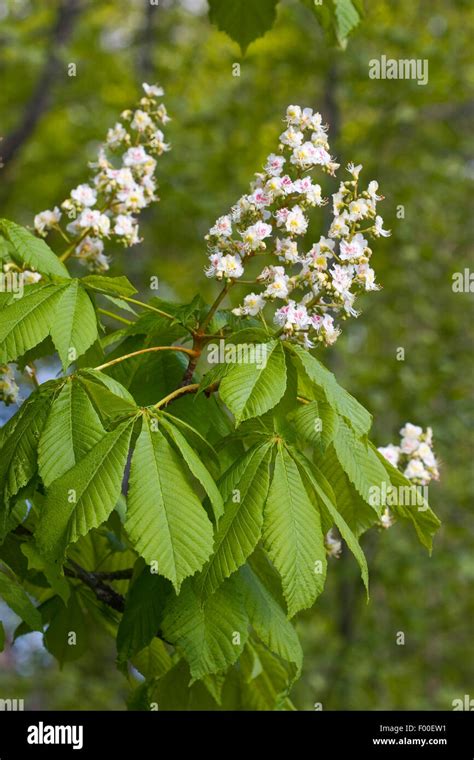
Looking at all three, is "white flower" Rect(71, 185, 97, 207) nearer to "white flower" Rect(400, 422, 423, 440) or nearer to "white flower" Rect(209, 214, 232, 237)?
"white flower" Rect(209, 214, 232, 237)

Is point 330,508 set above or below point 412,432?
below

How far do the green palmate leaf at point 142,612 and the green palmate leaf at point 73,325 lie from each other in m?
0.49

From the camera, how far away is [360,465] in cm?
188

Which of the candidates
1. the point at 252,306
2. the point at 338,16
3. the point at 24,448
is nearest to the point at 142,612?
the point at 24,448

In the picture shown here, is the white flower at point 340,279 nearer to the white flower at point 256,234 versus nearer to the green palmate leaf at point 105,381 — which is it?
the white flower at point 256,234

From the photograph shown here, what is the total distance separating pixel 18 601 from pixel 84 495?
2.07 feet

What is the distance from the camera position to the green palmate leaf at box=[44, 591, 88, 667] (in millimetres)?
2676

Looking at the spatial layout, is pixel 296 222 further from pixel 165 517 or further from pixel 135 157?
pixel 135 157

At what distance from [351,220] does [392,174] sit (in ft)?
22.8

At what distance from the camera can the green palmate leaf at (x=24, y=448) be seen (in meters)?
1.83

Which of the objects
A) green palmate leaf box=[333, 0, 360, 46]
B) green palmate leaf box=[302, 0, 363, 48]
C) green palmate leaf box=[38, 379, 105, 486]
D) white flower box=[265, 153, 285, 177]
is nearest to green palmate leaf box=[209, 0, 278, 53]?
green palmate leaf box=[302, 0, 363, 48]

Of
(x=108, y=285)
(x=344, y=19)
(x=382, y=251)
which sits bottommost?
(x=108, y=285)

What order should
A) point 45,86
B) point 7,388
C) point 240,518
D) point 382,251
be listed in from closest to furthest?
point 240,518, point 7,388, point 382,251, point 45,86

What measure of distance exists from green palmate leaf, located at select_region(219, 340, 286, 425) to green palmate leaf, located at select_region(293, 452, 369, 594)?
15cm
